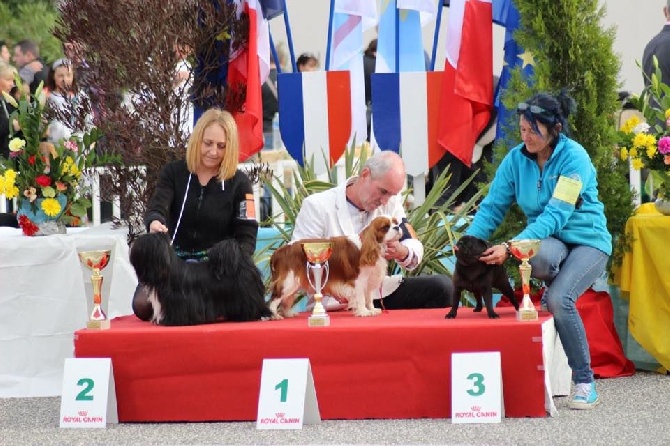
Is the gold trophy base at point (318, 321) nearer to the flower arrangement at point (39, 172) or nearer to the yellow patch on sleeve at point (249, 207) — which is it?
the yellow patch on sleeve at point (249, 207)

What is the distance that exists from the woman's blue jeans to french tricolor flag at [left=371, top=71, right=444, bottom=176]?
2.53 meters

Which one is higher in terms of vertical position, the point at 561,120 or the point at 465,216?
the point at 561,120

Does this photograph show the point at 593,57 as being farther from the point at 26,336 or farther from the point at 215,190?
the point at 26,336

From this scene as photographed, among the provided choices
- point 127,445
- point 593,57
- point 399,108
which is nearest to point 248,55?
point 399,108

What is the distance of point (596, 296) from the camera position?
583 centimetres

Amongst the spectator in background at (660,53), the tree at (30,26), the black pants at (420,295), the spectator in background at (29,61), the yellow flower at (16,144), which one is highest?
the tree at (30,26)

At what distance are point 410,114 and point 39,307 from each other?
107 inches

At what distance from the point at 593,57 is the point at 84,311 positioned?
9.30 feet

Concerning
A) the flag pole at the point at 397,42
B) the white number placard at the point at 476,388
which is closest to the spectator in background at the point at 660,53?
the flag pole at the point at 397,42

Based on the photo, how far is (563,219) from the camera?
4910mm

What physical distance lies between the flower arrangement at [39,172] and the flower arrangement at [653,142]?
110 inches

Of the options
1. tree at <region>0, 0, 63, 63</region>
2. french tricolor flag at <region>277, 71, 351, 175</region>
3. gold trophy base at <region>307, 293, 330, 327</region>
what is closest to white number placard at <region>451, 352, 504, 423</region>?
gold trophy base at <region>307, 293, 330, 327</region>

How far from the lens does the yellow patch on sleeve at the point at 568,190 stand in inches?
193

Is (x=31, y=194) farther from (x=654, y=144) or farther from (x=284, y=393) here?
(x=654, y=144)
